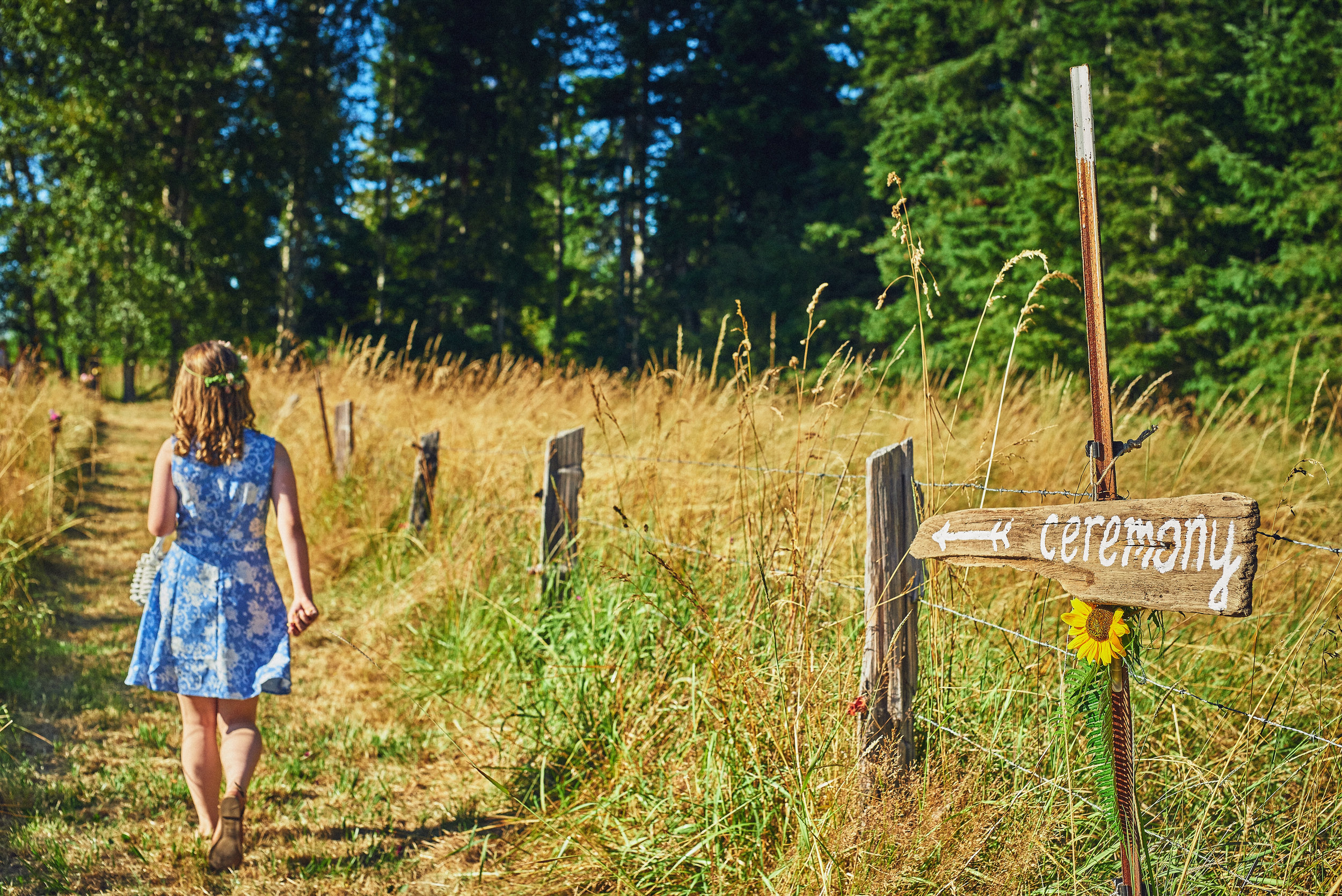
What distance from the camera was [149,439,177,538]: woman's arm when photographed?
8.48ft

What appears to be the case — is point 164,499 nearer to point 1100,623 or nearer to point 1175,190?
point 1100,623

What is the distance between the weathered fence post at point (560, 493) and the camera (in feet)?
11.9

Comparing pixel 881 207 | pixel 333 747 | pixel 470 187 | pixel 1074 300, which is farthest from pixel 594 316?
pixel 333 747

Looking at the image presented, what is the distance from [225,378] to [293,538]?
0.55m

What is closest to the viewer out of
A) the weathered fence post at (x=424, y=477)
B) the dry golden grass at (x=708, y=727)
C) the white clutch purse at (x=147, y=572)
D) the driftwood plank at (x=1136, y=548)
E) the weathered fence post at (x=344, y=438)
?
the driftwood plank at (x=1136, y=548)

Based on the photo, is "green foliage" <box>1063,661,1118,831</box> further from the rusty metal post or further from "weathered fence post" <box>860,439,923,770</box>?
"weathered fence post" <box>860,439,923,770</box>

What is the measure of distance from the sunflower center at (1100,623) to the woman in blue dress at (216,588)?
2145 mm

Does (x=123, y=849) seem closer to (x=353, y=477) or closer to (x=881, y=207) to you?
(x=353, y=477)

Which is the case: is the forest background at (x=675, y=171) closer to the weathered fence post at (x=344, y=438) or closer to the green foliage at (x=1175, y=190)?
the green foliage at (x=1175, y=190)

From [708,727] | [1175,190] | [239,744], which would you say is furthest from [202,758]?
[1175,190]

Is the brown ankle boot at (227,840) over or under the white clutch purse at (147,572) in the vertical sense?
under

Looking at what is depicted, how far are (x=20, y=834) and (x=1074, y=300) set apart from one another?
11.9 meters

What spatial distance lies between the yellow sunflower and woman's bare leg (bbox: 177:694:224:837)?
246cm

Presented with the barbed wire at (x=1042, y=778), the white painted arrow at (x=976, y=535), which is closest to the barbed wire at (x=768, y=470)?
the white painted arrow at (x=976, y=535)
